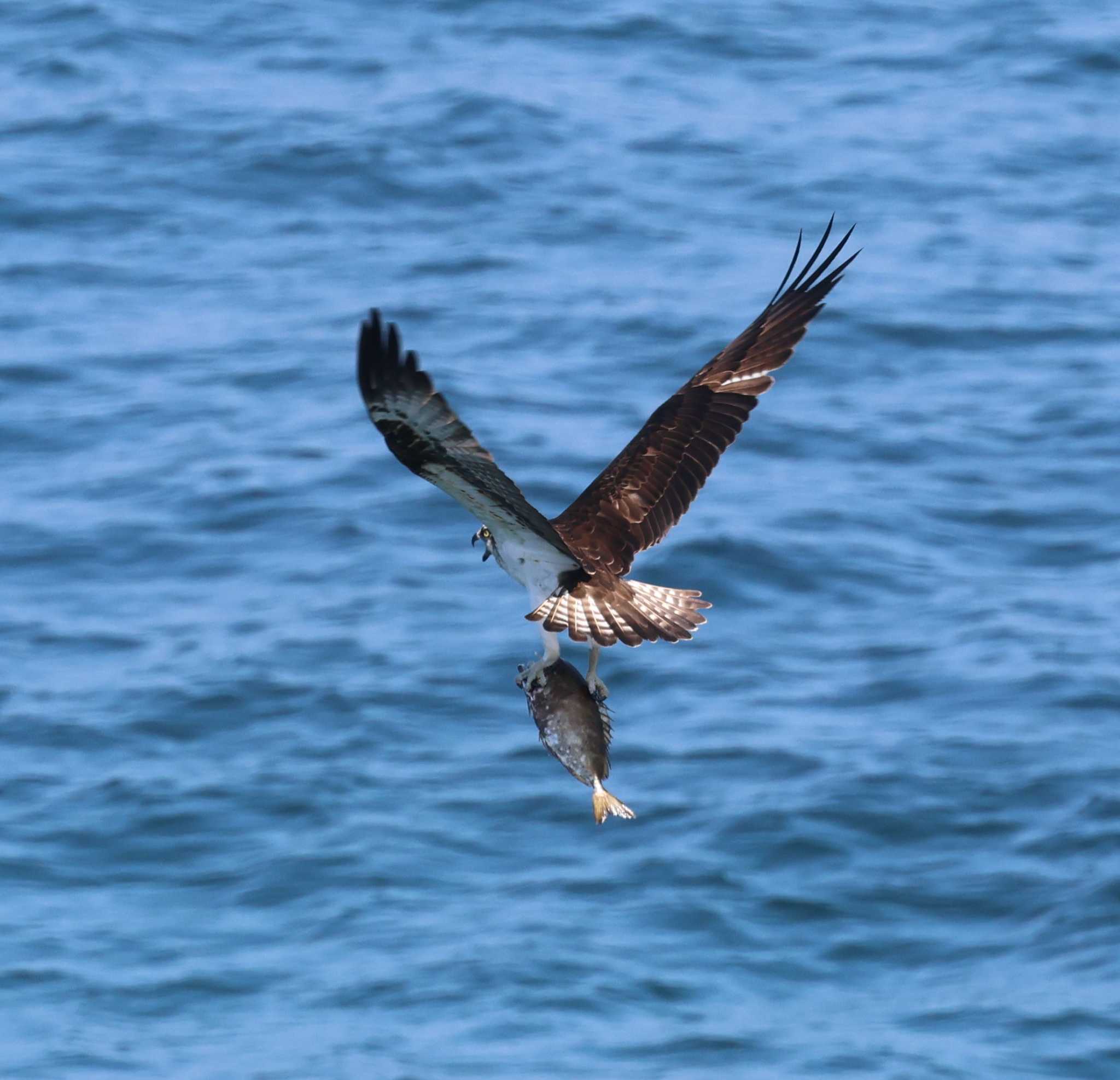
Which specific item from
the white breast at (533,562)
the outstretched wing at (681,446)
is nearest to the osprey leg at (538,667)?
the white breast at (533,562)

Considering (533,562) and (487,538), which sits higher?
(487,538)

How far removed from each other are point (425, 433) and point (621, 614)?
1.04 meters

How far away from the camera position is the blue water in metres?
19.2

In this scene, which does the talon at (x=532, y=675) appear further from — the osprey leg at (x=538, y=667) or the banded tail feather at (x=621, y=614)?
the banded tail feather at (x=621, y=614)

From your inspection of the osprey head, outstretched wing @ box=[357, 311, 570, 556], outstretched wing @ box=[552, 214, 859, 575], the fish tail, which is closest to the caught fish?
the fish tail

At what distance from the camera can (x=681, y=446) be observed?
30.8 feet

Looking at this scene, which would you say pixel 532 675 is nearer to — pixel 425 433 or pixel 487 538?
pixel 487 538

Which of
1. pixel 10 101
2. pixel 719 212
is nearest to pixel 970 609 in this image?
pixel 719 212

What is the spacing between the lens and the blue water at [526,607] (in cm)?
1922

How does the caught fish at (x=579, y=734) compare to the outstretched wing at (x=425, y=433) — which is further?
the caught fish at (x=579, y=734)

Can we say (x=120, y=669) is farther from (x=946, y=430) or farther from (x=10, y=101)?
(x=10, y=101)

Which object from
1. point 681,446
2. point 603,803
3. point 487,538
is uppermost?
point 681,446

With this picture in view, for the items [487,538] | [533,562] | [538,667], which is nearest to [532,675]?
[538,667]

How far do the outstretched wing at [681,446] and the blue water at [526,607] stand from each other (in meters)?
9.81
